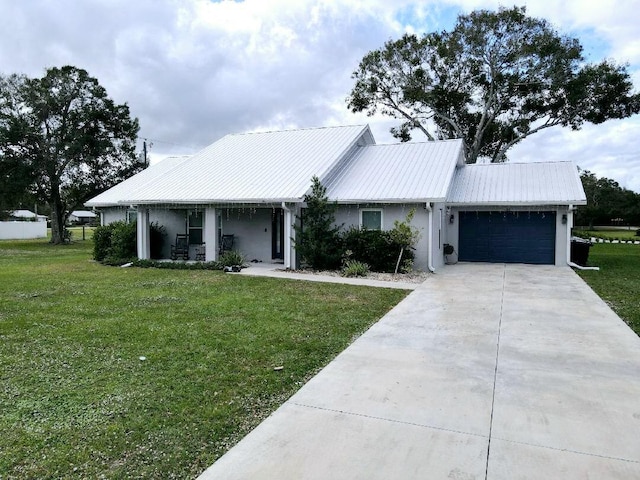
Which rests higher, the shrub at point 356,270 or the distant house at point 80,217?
the distant house at point 80,217

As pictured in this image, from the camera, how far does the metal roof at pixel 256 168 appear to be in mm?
14777

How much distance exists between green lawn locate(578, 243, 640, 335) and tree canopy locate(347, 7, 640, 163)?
14145 millimetres

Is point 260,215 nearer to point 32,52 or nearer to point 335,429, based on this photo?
point 32,52

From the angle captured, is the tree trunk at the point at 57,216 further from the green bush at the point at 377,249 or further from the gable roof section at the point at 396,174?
the green bush at the point at 377,249

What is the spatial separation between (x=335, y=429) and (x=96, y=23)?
15.2m

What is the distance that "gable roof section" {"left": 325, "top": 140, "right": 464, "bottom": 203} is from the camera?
555 inches

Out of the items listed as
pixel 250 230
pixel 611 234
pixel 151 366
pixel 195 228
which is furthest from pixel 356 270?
pixel 611 234

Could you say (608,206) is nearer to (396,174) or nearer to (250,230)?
(396,174)

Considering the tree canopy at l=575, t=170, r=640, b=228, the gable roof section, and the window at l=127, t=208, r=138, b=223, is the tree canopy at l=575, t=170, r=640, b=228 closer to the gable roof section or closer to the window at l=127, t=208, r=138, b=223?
the gable roof section

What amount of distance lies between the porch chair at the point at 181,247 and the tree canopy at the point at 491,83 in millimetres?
19465

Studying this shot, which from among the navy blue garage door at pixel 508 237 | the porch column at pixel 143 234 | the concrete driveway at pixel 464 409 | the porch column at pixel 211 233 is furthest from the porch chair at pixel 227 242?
the concrete driveway at pixel 464 409

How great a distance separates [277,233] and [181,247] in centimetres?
381

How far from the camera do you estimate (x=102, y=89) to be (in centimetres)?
2762

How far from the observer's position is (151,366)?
5.25 meters
